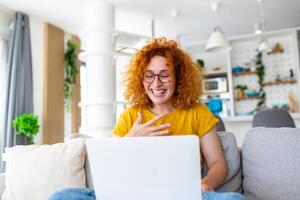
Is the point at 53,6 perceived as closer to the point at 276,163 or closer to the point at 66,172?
the point at 66,172

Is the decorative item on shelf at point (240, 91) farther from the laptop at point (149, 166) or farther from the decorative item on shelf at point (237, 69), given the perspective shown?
the laptop at point (149, 166)

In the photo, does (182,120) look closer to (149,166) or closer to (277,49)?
(149,166)

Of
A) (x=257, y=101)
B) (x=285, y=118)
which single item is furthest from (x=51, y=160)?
(x=257, y=101)

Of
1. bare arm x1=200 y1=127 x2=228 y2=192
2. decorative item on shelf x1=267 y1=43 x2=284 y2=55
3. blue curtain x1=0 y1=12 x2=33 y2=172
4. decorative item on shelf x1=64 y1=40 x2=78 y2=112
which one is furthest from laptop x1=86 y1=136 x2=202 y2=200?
decorative item on shelf x1=267 y1=43 x2=284 y2=55

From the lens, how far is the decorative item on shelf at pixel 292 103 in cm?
475

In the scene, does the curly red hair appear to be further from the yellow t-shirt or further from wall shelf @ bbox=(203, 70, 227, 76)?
wall shelf @ bbox=(203, 70, 227, 76)

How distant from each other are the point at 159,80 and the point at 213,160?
447 millimetres

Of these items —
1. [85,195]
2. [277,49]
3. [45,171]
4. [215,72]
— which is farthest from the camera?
[215,72]

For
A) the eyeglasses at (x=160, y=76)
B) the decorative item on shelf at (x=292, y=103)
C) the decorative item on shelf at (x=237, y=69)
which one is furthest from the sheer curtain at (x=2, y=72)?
the decorative item on shelf at (x=292, y=103)

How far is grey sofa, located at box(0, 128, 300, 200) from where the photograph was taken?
1.26 meters

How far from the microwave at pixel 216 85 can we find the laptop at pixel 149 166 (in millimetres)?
4371

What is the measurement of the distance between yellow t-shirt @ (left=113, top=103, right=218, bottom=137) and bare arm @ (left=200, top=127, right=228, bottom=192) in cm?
4

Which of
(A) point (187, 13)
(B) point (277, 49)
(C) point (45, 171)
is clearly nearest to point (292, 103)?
(B) point (277, 49)

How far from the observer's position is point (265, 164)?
4.32 feet
